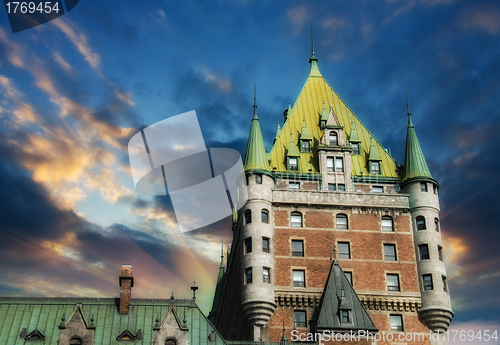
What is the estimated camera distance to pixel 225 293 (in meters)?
95.4

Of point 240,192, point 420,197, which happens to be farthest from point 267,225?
point 420,197

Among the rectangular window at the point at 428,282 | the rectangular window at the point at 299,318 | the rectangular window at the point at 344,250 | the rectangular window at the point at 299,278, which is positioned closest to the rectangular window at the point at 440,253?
the rectangular window at the point at 428,282

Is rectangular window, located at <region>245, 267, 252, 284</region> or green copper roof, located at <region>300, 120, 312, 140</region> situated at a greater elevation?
green copper roof, located at <region>300, 120, 312, 140</region>

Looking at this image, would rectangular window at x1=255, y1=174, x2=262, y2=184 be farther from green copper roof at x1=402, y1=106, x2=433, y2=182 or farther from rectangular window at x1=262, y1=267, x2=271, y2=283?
green copper roof at x1=402, y1=106, x2=433, y2=182

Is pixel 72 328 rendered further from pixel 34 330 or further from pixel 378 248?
pixel 378 248

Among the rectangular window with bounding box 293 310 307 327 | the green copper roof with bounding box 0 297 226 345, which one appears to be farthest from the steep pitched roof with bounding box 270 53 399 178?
the green copper roof with bounding box 0 297 226 345

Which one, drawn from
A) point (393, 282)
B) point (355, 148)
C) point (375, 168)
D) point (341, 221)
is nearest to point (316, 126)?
point (355, 148)

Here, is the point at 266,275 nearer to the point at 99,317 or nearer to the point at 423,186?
the point at 99,317

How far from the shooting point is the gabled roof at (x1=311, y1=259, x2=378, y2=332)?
61.7 m

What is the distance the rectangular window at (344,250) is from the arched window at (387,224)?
14.1ft

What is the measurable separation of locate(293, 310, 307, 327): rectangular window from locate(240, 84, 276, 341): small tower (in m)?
2.23

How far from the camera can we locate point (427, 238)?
239ft

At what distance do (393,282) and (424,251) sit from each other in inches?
177

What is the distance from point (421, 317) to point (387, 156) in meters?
19.5
